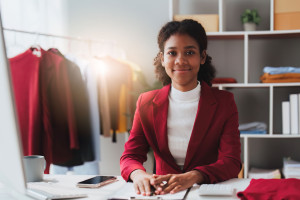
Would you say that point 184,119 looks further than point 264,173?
No

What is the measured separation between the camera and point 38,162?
1328 mm

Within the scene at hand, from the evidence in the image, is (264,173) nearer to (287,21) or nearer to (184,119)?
(287,21)

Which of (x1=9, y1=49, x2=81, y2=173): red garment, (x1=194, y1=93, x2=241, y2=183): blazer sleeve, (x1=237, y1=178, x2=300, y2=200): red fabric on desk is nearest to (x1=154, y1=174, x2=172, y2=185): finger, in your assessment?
(x1=194, y1=93, x2=241, y2=183): blazer sleeve

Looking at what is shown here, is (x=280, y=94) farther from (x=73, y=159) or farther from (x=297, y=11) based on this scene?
(x=73, y=159)

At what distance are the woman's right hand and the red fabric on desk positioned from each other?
0.28 m

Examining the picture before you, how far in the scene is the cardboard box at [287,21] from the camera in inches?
110

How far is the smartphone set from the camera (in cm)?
125

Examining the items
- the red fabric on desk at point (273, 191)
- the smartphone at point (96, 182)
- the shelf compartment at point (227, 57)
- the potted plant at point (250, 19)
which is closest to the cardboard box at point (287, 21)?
the potted plant at point (250, 19)

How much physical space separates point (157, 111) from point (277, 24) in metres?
1.71

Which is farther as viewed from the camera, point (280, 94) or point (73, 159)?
point (280, 94)

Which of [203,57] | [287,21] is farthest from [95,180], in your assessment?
[287,21]

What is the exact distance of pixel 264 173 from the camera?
2.93 m

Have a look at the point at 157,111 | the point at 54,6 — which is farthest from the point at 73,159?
the point at 54,6

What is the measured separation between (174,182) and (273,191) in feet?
1.01
